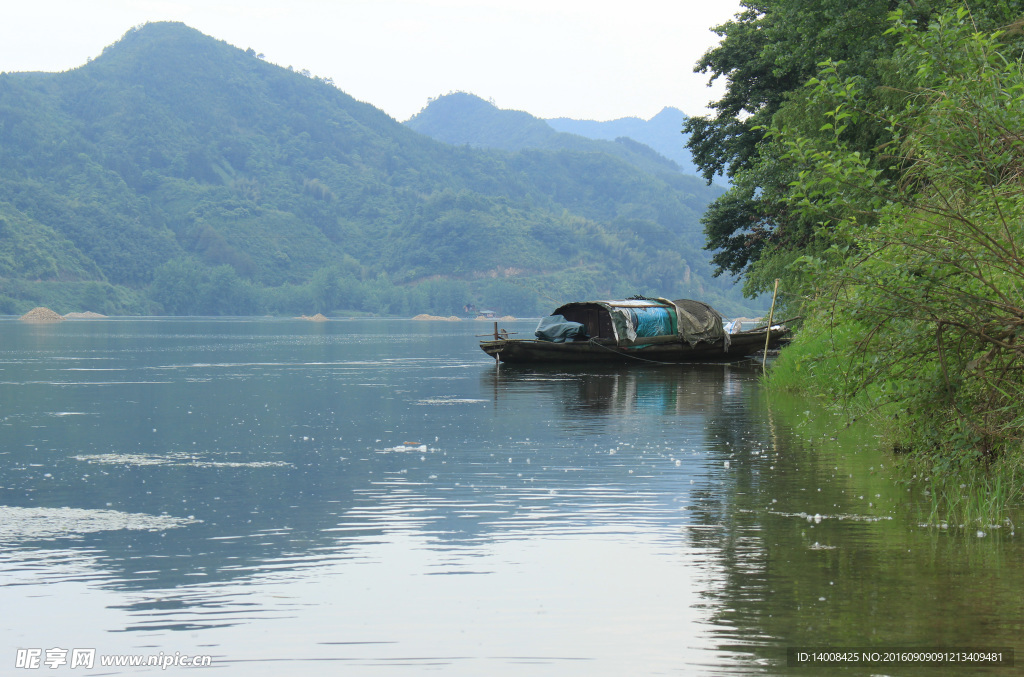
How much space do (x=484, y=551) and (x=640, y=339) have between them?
1372 inches

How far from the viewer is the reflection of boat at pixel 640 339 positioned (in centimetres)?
4459

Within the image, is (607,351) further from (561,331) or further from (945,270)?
(945,270)

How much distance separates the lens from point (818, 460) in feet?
53.1

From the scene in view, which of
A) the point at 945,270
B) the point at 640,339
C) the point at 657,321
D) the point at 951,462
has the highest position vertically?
the point at 945,270

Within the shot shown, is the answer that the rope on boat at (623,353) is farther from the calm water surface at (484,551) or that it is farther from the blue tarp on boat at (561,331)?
the calm water surface at (484,551)

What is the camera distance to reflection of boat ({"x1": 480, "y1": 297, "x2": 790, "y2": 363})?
4459 cm

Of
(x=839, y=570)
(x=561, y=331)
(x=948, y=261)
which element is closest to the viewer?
(x=839, y=570)

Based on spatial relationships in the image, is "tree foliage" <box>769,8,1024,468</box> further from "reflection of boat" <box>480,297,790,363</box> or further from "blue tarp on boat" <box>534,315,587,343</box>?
"blue tarp on boat" <box>534,315,587,343</box>

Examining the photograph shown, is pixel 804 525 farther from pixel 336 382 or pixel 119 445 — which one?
pixel 336 382

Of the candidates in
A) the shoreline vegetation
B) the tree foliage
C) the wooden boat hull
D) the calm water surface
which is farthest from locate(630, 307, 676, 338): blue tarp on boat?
the tree foliage

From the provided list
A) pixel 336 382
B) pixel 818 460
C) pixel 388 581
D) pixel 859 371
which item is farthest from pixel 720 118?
pixel 388 581

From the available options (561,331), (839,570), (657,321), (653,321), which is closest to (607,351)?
(561,331)

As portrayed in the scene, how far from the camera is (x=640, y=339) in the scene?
44812 millimetres

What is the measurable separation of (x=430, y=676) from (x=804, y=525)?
5591 mm
